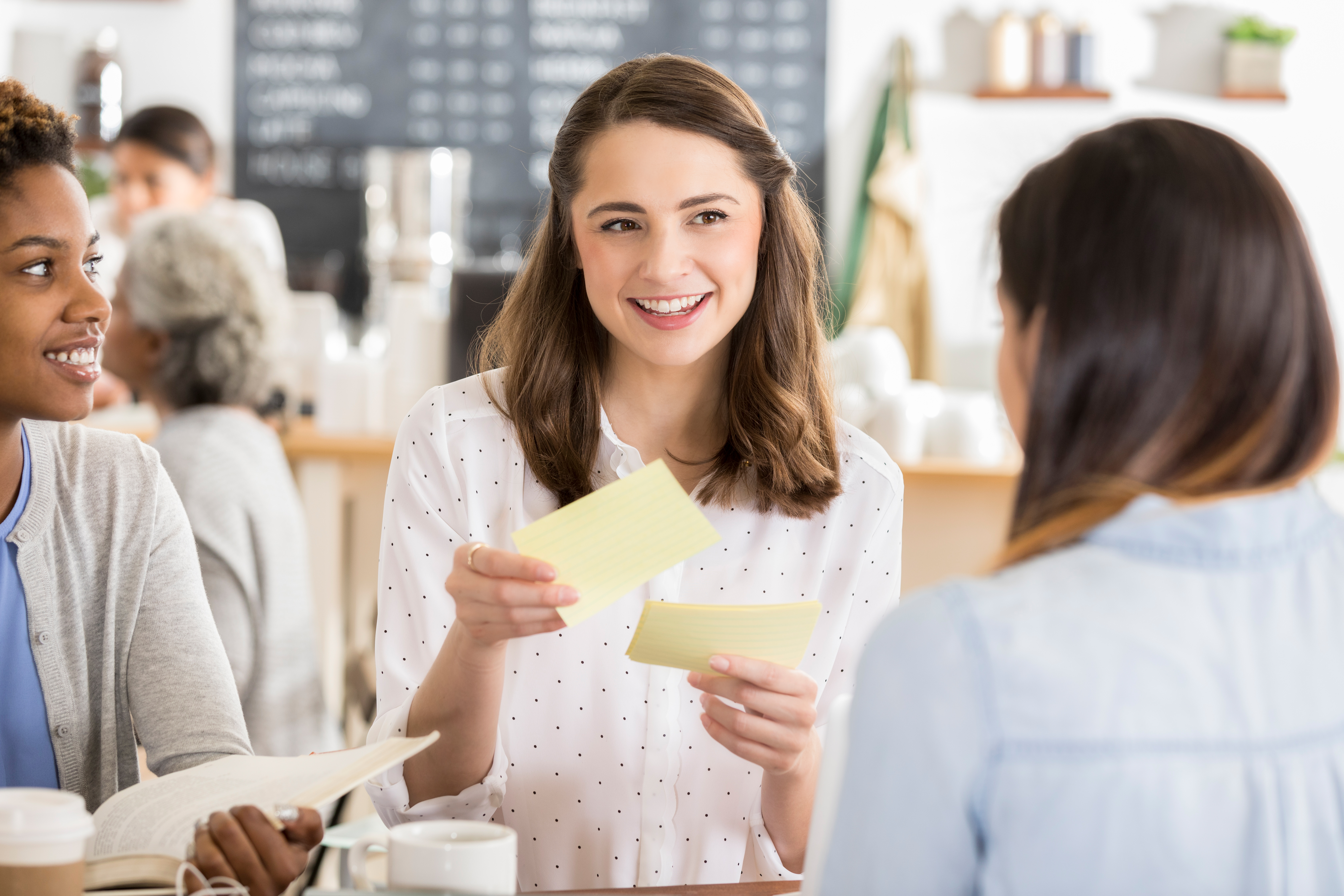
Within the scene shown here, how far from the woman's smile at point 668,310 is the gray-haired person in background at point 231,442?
2.97ft

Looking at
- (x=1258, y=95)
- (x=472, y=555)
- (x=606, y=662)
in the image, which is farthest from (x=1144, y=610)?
(x=1258, y=95)

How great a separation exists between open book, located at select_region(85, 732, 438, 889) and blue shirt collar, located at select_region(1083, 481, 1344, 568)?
0.48m

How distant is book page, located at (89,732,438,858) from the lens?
2.78 feet

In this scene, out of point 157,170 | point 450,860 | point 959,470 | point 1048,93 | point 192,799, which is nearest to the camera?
point 450,860

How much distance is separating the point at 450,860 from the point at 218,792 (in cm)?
27

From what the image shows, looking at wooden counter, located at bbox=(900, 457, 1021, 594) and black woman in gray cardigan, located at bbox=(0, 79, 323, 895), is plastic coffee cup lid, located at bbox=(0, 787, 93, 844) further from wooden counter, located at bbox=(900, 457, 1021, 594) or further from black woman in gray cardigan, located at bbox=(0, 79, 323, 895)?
wooden counter, located at bbox=(900, 457, 1021, 594)

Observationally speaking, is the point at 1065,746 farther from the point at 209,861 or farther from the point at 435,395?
the point at 435,395

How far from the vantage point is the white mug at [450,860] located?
75 centimetres

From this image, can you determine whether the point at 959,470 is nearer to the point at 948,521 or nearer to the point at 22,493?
the point at 948,521

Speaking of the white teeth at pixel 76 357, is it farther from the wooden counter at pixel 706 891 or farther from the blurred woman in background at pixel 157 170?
the blurred woman in background at pixel 157 170

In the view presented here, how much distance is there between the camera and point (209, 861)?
0.82 metres

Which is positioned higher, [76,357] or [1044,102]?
[1044,102]

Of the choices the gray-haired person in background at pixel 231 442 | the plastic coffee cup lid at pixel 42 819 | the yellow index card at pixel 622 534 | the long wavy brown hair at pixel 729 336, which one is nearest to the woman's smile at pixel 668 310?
the long wavy brown hair at pixel 729 336

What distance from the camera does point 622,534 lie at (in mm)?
940
